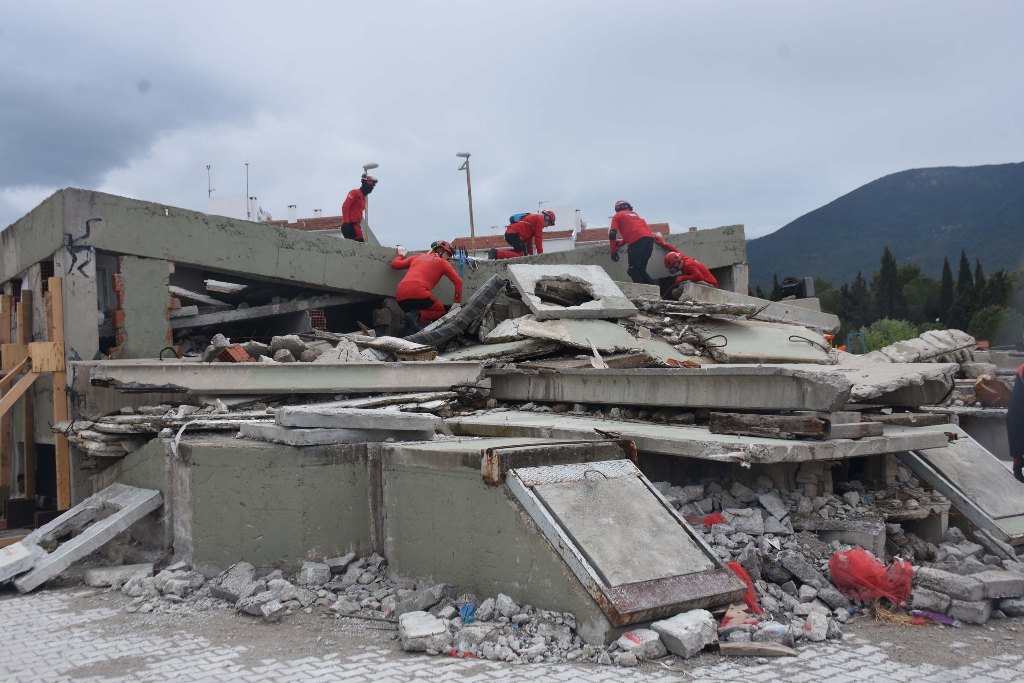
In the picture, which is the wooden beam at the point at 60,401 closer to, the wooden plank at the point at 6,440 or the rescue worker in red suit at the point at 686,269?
the wooden plank at the point at 6,440

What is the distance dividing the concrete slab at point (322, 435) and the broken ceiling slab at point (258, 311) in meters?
3.75

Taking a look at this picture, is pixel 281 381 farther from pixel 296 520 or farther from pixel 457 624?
pixel 457 624

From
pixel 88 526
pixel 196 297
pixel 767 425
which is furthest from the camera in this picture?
pixel 196 297

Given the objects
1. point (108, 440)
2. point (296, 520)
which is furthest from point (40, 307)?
point (296, 520)

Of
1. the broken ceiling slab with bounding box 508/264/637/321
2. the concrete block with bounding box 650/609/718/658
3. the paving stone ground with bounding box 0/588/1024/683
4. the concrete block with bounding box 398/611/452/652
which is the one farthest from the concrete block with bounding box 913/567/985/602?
the broken ceiling slab with bounding box 508/264/637/321

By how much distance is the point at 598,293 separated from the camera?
10227mm

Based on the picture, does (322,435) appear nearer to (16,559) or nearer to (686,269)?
(16,559)

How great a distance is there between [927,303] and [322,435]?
41448 millimetres

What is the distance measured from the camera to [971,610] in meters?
4.66

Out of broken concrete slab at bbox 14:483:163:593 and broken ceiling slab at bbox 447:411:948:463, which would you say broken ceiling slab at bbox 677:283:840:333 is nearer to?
broken ceiling slab at bbox 447:411:948:463

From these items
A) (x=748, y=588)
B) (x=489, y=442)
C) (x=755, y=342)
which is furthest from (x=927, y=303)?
(x=748, y=588)

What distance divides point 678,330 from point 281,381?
4564 mm

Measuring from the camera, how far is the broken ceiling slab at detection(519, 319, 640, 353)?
8.80 meters

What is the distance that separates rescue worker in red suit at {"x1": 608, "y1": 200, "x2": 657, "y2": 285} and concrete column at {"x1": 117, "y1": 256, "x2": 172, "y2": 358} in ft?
21.5
